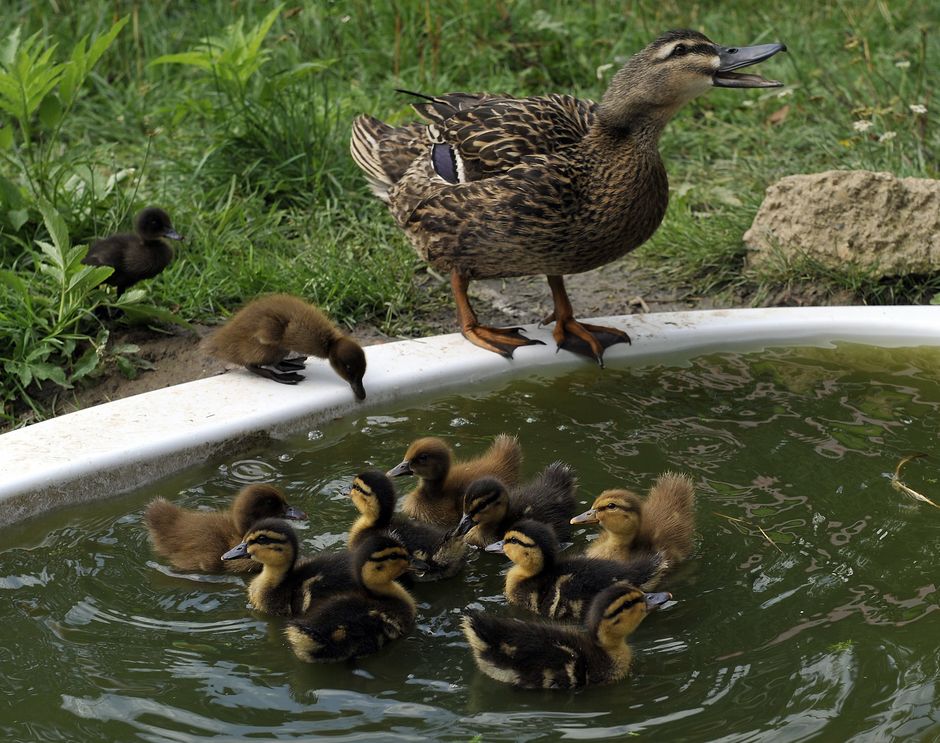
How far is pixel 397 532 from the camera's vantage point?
426 centimetres

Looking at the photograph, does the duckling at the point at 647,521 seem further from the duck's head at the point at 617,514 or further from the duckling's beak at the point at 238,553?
the duckling's beak at the point at 238,553

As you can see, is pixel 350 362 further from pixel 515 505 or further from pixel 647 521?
pixel 647 521

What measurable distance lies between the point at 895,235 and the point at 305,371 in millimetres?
2975

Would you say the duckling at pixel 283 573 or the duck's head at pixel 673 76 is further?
the duck's head at pixel 673 76

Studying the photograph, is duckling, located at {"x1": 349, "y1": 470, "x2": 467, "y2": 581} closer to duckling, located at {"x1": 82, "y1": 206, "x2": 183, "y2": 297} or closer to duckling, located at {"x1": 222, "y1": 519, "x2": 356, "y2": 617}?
duckling, located at {"x1": 222, "y1": 519, "x2": 356, "y2": 617}

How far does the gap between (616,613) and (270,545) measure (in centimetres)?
A: 104

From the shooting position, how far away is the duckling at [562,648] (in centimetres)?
355

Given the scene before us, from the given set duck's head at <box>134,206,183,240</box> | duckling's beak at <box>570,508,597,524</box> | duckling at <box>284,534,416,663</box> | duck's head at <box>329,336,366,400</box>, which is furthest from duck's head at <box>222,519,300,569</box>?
duck's head at <box>134,206,183,240</box>

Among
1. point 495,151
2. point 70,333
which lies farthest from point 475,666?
point 70,333

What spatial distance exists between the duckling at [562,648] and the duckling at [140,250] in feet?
9.87

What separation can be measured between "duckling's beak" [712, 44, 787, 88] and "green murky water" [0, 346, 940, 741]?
1169mm

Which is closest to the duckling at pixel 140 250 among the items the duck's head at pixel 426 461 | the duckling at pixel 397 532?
the duck's head at pixel 426 461

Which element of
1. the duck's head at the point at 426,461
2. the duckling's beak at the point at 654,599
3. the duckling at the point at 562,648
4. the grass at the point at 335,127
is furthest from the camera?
the grass at the point at 335,127

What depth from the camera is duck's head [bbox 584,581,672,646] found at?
3.56 m
